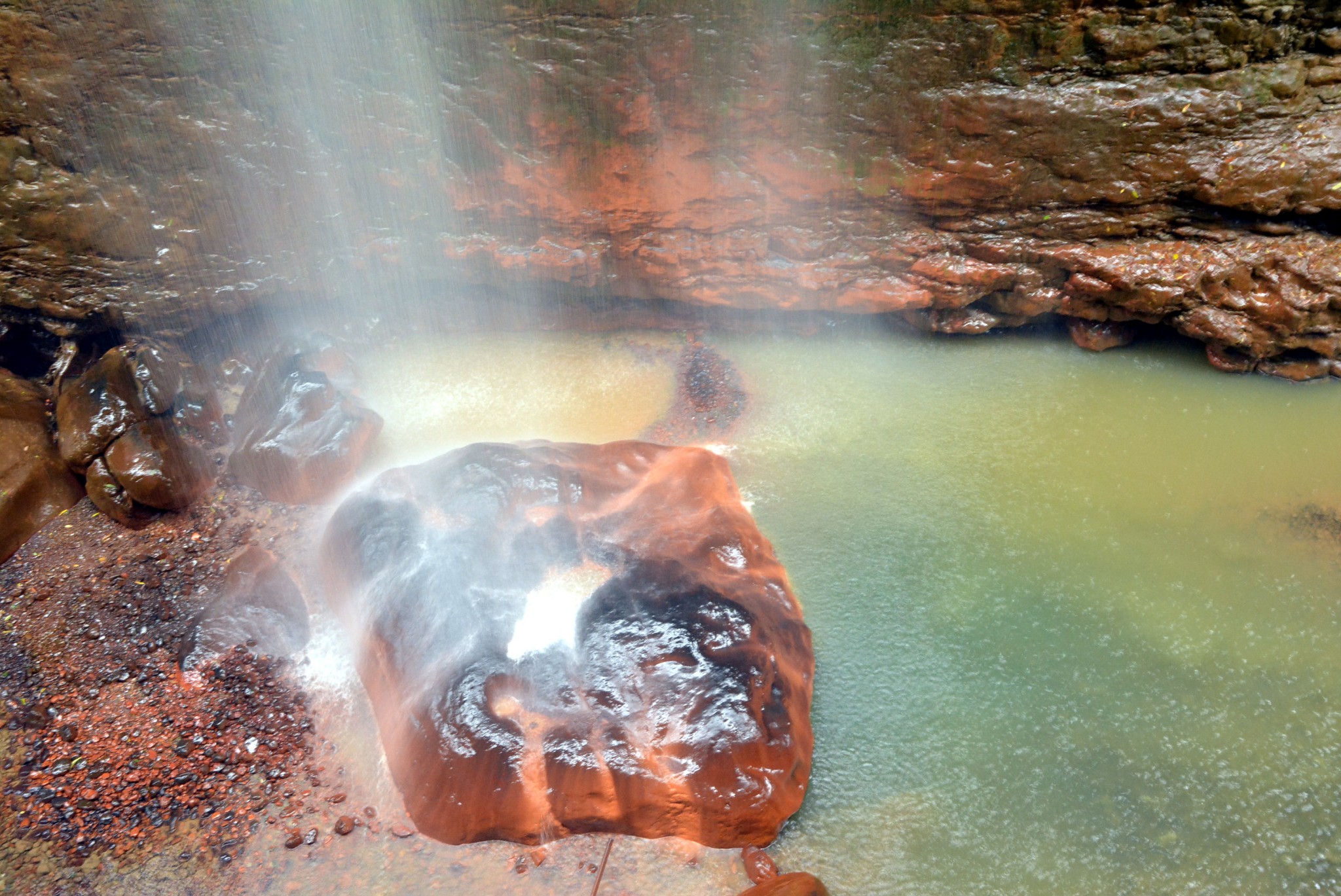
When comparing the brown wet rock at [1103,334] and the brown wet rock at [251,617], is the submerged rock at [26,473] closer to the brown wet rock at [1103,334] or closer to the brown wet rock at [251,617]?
the brown wet rock at [251,617]

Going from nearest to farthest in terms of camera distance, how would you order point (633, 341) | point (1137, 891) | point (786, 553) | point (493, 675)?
1. point (1137, 891)
2. point (493, 675)
3. point (786, 553)
4. point (633, 341)

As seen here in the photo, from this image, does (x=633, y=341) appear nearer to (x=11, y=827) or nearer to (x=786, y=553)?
(x=786, y=553)

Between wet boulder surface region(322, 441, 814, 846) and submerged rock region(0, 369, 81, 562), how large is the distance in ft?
6.53

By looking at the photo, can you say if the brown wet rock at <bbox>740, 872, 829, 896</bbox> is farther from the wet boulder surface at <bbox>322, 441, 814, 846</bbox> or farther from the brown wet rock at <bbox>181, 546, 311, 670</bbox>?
the brown wet rock at <bbox>181, 546, 311, 670</bbox>

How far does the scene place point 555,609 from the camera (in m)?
4.36

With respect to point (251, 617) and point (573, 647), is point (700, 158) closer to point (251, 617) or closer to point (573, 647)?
point (573, 647)

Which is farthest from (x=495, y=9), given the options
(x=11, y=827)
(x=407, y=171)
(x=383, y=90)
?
(x=11, y=827)

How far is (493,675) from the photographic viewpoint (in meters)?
3.94

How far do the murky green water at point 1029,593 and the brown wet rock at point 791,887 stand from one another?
0.18 metres

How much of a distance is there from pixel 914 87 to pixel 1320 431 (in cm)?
405

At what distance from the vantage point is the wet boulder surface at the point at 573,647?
11.9 feet

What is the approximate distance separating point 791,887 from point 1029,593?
2447mm

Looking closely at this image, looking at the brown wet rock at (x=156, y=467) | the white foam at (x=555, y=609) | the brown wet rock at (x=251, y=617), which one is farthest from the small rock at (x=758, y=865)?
the brown wet rock at (x=156, y=467)

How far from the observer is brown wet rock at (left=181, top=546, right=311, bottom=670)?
446 centimetres
